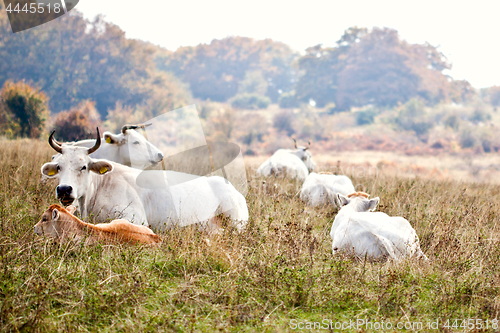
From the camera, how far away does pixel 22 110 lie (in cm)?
1994

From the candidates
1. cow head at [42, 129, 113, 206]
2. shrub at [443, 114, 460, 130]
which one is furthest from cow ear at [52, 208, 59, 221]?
shrub at [443, 114, 460, 130]

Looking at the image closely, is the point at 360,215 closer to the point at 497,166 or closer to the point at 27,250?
the point at 27,250

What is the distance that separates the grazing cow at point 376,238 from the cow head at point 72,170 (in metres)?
3.38

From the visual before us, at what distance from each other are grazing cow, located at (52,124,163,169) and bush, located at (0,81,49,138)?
14.1 metres

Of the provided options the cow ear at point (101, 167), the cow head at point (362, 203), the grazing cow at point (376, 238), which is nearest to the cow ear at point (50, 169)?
the cow ear at point (101, 167)

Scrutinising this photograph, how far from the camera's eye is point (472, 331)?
10.6 feet

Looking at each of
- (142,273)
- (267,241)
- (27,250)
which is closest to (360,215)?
(267,241)

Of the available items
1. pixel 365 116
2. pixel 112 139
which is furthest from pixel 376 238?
pixel 365 116

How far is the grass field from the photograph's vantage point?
3225 millimetres

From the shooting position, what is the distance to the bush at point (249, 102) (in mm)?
57000

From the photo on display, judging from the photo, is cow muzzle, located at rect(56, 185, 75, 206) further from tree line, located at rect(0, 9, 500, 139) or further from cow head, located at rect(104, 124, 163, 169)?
tree line, located at rect(0, 9, 500, 139)

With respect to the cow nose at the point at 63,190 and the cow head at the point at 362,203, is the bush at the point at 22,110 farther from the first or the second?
the cow head at the point at 362,203

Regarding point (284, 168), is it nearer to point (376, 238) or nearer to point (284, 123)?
point (376, 238)

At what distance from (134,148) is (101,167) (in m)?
2.58
